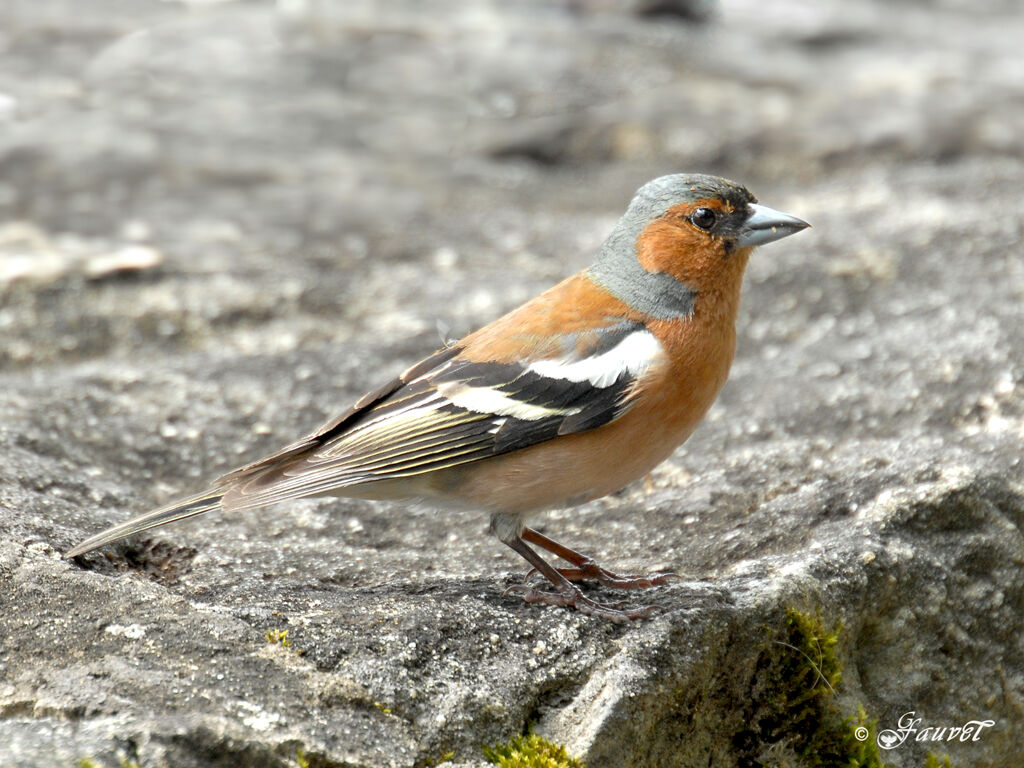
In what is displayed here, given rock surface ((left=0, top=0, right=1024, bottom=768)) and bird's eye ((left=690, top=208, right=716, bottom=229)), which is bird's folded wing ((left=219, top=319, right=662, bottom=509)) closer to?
rock surface ((left=0, top=0, right=1024, bottom=768))

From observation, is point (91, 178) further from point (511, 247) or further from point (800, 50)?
point (800, 50)

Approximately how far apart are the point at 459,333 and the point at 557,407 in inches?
79.7

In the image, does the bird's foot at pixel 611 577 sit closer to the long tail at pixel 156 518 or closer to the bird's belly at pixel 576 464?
the bird's belly at pixel 576 464

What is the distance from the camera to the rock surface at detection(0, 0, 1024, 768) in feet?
9.88

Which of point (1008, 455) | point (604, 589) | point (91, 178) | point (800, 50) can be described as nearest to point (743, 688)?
point (604, 589)

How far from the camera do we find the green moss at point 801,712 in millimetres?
3334

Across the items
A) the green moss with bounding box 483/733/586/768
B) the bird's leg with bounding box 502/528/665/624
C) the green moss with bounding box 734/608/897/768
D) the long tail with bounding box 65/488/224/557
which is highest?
the long tail with bounding box 65/488/224/557

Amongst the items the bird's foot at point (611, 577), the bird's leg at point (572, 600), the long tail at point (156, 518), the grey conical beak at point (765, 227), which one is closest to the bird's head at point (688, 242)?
the grey conical beak at point (765, 227)

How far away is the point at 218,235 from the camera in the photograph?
6.68 m

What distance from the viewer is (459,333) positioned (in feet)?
18.6

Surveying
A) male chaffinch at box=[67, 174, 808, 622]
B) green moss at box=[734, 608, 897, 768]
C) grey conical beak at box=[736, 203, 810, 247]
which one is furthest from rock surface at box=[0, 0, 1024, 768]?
grey conical beak at box=[736, 203, 810, 247]

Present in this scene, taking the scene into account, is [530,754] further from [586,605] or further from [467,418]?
[467,418]

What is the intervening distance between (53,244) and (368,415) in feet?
10.4

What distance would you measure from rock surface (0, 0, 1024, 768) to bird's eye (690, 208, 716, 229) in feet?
3.29
